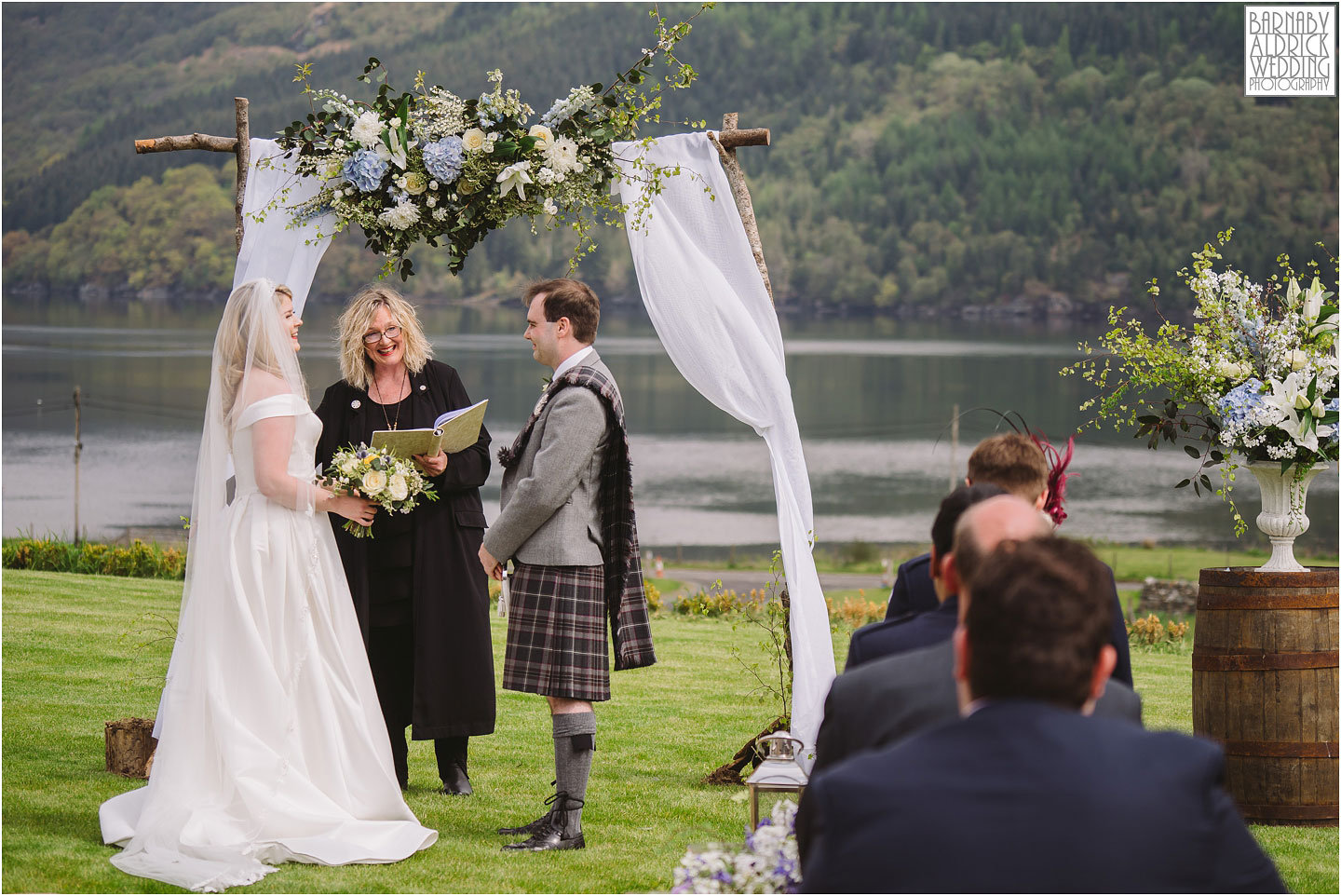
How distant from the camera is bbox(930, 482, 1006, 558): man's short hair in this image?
2.80 metres

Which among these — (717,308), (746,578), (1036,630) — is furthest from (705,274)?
(746,578)

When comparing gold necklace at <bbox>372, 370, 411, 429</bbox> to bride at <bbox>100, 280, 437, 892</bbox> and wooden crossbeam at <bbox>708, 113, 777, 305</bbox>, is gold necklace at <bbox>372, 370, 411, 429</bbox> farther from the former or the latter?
wooden crossbeam at <bbox>708, 113, 777, 305</bbox>

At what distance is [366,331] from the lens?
16.9 feet

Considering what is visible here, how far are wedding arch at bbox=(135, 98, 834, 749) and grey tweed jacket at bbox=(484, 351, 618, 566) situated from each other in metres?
0.70

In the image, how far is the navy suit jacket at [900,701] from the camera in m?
2.28

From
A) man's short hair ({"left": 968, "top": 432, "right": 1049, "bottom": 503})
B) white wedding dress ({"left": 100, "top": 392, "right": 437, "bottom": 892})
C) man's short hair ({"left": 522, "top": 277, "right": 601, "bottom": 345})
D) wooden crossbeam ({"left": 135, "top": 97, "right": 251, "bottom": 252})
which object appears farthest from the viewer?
wooden crossbeam ({"left": 135, "top": 97, "right": 251, "bottom": 252})

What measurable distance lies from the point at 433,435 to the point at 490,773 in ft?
5.90

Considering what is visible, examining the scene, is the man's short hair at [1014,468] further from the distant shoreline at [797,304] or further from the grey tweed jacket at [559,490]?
the distant shoreline at [797,304]

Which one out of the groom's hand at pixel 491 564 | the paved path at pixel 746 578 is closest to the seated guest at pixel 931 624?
the groom's hand at pixel 491 564

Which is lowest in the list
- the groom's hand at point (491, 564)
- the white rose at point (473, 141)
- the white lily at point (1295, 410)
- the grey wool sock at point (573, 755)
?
the grey wool sock at point (573, 755)

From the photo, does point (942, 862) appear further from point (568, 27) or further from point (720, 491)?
point (568, 27)

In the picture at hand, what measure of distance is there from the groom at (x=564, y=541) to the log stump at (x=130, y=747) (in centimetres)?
183

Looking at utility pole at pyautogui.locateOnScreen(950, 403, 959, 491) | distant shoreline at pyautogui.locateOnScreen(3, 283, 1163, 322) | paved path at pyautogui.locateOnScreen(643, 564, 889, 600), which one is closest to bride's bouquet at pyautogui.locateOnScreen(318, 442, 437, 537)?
utility pole at pyautogui.locateOnScreen(950, 403, 959, 491)

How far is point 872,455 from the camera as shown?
246ft
